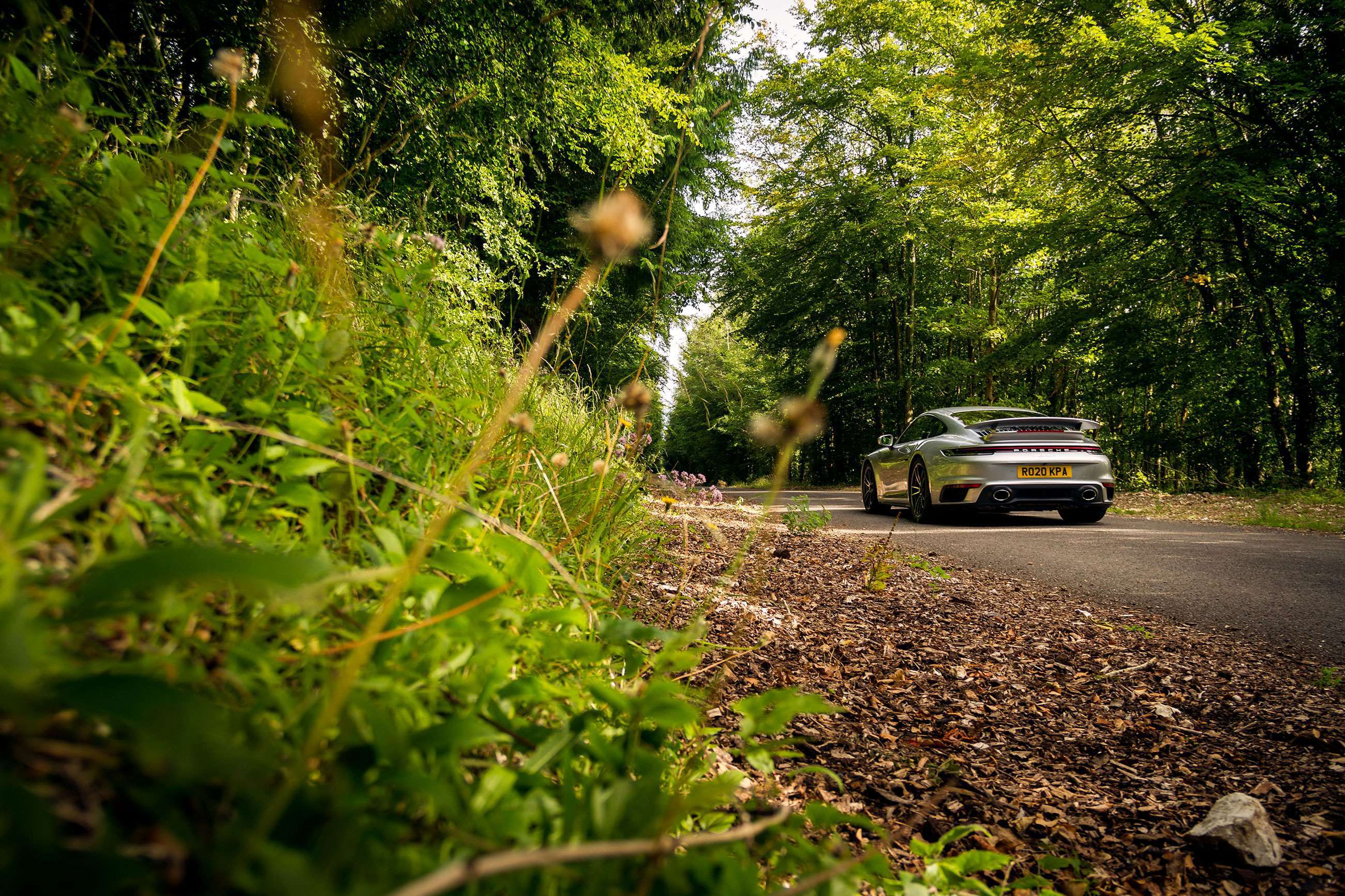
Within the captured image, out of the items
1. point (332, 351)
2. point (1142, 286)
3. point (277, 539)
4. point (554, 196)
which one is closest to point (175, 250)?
point (332, 351)

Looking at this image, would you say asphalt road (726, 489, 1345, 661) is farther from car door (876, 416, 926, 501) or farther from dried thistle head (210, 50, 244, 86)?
dried thistle head (210, 50, 244, 86)

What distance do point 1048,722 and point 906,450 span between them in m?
5.80

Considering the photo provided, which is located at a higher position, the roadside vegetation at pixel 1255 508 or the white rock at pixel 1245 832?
the roadside vegetation at pixel 1255 508

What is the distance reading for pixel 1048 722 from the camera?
204cm

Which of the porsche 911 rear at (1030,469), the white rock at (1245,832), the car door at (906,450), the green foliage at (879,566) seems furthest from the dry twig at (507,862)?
the car door at (906,450)

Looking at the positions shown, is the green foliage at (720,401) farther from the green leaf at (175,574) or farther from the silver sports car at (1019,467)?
the silver sports car at (1019,467)

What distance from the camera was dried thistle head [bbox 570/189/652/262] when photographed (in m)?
0.94

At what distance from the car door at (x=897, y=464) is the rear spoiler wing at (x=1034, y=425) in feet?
3.63

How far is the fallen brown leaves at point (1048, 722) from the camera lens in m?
1.44

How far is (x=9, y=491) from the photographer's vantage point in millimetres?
471

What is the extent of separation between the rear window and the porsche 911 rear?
0.35m

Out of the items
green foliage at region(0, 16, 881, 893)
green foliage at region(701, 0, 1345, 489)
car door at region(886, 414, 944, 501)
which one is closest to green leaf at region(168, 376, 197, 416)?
green foliage at region(0, 16, 881, 893)

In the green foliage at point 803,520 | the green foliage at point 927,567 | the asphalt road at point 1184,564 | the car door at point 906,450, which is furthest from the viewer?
the car door at point 906,450

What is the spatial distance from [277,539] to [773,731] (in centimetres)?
77
